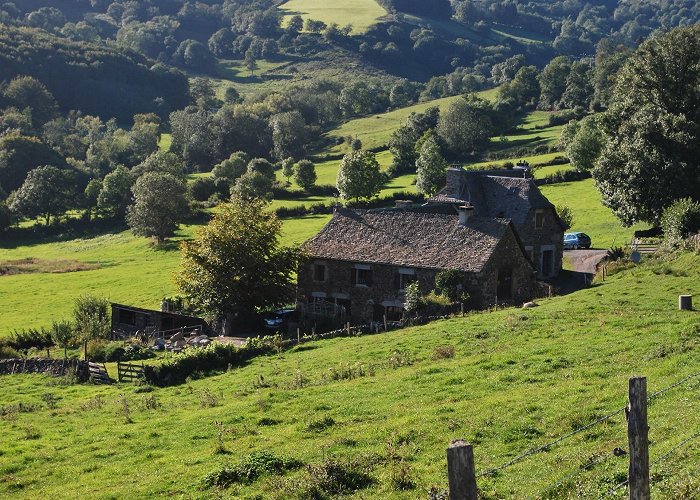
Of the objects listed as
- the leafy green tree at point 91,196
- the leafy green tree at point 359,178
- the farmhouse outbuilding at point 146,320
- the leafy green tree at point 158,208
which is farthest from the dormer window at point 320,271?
the leafy green tree at point 91,196

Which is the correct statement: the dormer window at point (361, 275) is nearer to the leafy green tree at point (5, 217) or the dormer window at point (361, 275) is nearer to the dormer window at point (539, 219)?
the dormer window at point (539, 219)

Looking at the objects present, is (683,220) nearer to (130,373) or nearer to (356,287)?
(356,287)

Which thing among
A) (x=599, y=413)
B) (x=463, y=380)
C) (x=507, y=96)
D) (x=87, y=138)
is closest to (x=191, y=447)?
(x=463, y=380)

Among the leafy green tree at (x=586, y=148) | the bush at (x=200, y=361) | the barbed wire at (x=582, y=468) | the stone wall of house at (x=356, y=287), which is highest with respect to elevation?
the leafy green tree at (x=586, y=148)

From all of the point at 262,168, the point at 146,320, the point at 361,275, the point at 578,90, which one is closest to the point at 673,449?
the point at 361,275

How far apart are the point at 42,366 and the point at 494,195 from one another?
110 ft

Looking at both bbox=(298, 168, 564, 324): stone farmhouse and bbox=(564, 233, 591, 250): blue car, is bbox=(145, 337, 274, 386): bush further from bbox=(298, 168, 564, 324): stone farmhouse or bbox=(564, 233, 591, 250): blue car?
bbox=(564, 233, 591, 250): blue car

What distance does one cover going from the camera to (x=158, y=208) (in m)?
102

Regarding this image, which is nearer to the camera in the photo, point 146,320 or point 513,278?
point 513,278

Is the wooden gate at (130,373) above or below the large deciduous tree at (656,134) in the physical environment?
below

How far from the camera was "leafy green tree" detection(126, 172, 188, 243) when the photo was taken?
335 feet

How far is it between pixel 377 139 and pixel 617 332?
4990 inches

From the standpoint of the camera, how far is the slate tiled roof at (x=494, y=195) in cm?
6203

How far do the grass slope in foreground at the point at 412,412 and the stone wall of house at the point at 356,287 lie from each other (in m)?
10.3
